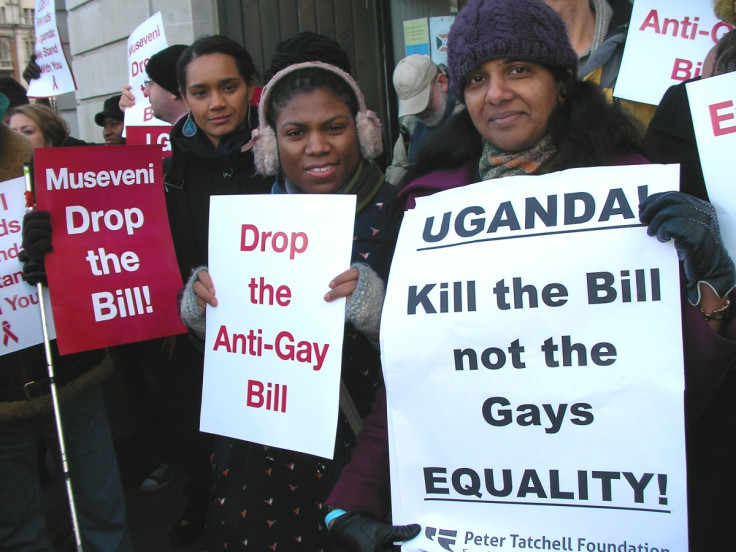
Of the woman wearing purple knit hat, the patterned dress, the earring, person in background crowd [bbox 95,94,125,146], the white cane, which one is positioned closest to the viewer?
the woman wearing purple knit hat

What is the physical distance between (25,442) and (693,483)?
2.37 meters

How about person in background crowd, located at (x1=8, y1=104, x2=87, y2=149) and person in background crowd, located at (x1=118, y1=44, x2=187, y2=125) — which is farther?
person in background crowd, located at (x1=8, y1=104, x2=87, y2=149)

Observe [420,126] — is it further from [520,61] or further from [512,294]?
[512,294]

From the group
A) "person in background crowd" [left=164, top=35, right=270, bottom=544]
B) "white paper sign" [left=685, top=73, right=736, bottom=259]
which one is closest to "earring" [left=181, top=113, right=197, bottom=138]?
"person in background crowd" [left=164, top=35, right=270, bottom=544]

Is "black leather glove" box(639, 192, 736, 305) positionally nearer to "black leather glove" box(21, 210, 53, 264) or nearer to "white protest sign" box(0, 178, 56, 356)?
"black leather glove" box(21, 210, 53, 264)

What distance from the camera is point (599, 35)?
2723mm

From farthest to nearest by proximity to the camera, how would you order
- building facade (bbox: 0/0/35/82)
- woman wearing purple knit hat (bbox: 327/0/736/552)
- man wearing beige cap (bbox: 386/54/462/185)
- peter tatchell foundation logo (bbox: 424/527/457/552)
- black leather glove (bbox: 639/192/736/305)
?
building facade (bbox: 0/0/35/82), man wearing beige cap (bbox: 386/54/462/185), woman wearing purple knit hat (bbox: 327/0/736/552), peter tatchell foundation logo (bbox: 424/527/457/552), black leather glove (bbox: 639/192/736/305)

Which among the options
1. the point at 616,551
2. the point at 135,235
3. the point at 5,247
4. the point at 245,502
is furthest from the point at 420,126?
the point at 616,551

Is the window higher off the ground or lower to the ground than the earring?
higher

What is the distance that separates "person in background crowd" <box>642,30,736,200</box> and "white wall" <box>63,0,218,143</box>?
15.4 ft

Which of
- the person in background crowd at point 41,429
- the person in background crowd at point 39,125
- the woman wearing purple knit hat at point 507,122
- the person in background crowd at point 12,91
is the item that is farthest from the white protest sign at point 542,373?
the person in background crowd at point 12,91

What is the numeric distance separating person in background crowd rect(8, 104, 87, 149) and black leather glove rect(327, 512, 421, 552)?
2.86m

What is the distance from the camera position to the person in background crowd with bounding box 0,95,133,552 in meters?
2.55

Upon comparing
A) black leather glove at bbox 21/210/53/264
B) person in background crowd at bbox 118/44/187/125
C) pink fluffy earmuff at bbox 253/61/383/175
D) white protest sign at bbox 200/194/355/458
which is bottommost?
white protest sign at bbox 200/194/355/458
